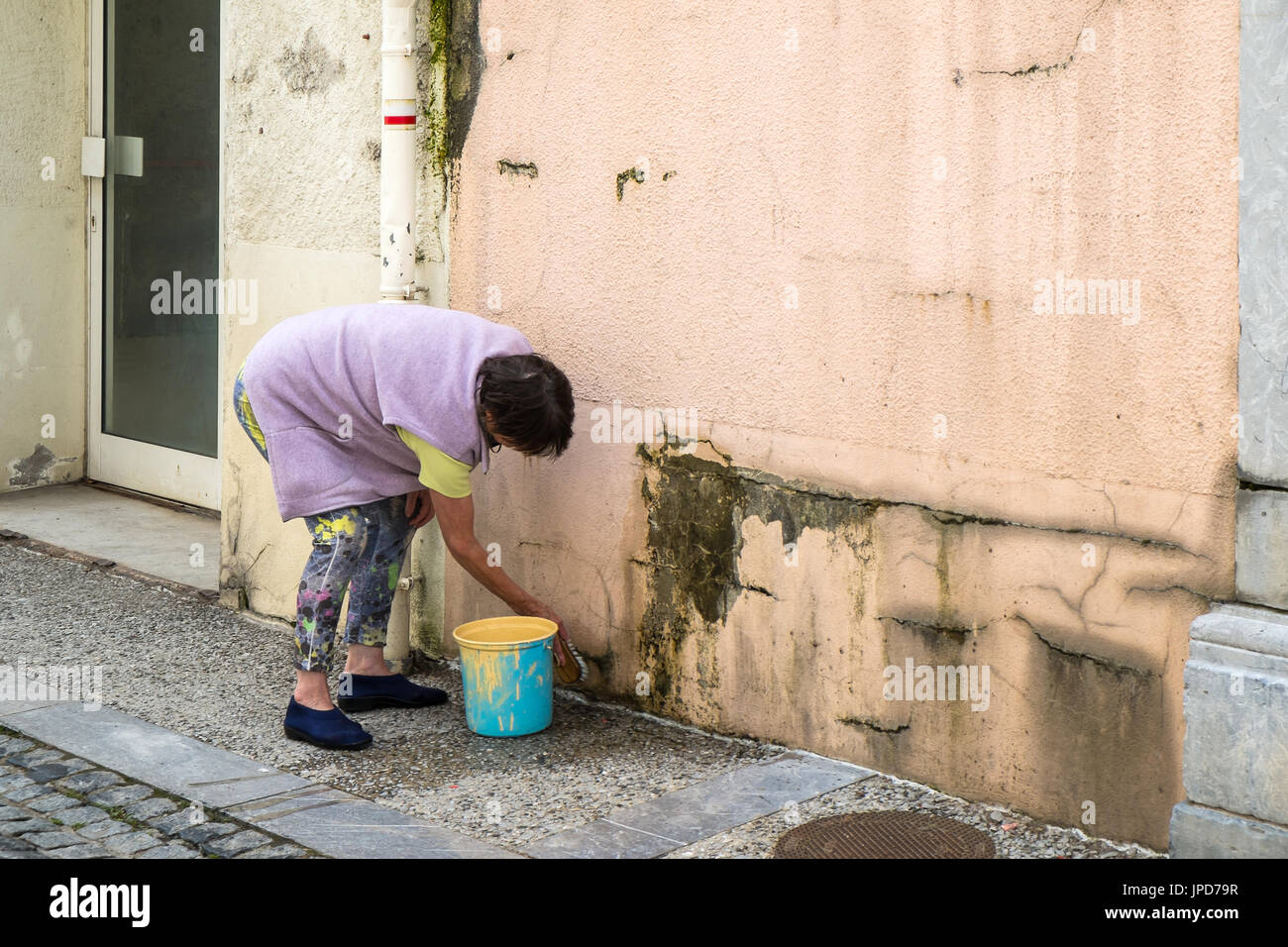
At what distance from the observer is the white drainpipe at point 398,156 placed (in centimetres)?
509

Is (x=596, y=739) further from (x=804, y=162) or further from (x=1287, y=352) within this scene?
(x=1287, y=352)

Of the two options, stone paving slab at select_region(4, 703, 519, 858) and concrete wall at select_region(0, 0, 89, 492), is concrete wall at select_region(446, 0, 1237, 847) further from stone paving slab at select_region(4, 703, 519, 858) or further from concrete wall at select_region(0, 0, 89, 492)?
concrete wall at select_region(0, 0, 89, 492)

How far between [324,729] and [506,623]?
60cm

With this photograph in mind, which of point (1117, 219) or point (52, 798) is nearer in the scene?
point (1117, 219)

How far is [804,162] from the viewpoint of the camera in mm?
4289

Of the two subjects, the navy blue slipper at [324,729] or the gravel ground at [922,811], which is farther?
the navy blue slipper at [324,729]

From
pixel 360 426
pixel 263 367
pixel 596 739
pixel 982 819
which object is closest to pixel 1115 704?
pixel 982 819

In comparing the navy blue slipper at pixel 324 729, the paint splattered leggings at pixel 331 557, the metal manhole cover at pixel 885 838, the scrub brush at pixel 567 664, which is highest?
the paint splattered leggings at pixel 331 557

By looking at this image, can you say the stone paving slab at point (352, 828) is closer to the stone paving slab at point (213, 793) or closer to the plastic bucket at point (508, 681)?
the stone paving slab at point (213, 793)

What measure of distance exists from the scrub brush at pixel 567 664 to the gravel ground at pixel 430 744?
0.12 m

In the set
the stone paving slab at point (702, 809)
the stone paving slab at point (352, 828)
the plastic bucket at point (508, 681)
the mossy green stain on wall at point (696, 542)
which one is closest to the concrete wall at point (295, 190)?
the plastic bucket at point (508, 681)

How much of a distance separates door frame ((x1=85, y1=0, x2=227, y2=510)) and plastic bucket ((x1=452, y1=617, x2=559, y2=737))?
2.82 metres

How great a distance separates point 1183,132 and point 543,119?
6.73ft

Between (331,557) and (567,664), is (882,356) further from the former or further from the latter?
(331,557)
